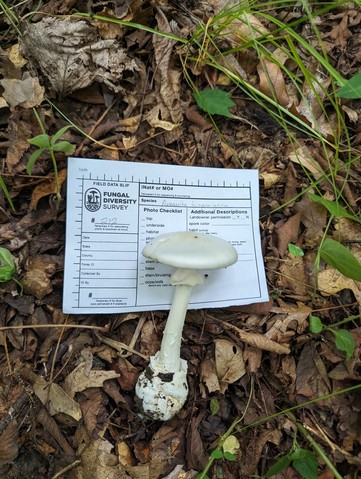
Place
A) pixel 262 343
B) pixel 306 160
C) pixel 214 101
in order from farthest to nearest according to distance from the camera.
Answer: pixel 306 160 → pixel 214 101 → pixel 262 343

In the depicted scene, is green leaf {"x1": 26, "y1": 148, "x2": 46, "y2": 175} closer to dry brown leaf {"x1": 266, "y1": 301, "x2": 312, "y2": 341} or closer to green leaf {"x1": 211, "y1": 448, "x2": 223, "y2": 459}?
dry brown leaf {"x1": 266, "y1": 301, "x2": 312, "y2": 341}

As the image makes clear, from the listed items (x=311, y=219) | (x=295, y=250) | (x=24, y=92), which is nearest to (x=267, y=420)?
(x=295, y=250)

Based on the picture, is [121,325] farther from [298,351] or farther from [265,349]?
[298,351]

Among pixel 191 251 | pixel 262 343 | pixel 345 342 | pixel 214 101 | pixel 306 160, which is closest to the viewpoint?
pixel 191 251

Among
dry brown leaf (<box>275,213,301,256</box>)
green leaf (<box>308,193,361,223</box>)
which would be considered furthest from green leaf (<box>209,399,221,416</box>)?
green leaf (<box>308,193,361,223</box>)

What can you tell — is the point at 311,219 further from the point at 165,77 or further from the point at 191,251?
the point at 165,77

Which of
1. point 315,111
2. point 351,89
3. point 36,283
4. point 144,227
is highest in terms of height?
point 351,89

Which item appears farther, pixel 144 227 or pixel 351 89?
pixel 144 227
